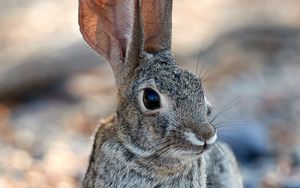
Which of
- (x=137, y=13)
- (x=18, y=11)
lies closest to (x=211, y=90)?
(x=18, y=11)

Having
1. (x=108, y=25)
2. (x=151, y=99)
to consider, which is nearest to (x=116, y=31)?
(x=108, y=25)

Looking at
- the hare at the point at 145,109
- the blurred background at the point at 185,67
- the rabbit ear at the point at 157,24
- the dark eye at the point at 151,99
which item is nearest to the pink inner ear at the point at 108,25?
the hare at the point at 145,109

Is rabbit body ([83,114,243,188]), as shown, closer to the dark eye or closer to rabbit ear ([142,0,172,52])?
the dark eye

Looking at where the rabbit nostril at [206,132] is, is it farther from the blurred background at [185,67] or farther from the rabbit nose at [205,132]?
the blurred background at [185,67]

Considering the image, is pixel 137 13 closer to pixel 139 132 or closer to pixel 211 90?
pixel 139 132

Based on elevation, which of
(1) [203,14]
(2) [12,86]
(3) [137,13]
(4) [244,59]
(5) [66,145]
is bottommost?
(3) [137,13]

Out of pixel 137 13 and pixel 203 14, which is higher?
pixel 203 14
